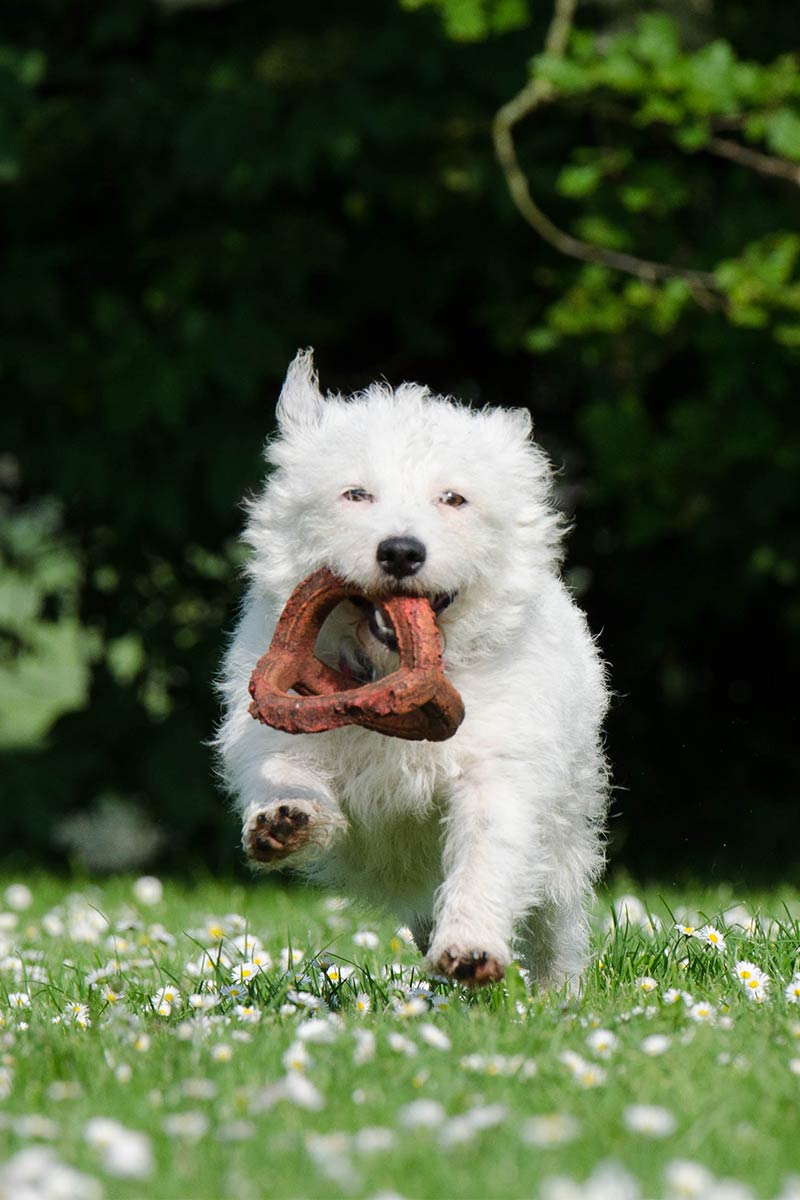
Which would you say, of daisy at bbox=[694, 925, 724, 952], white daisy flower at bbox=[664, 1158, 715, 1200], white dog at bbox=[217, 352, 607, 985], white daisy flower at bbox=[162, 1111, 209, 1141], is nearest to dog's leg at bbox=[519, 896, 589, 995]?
white dog at bbox=[217, 352, 607, 985]

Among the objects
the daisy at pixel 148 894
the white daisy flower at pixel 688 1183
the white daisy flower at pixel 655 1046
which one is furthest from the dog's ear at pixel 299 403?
the daisy at pixel 148 894

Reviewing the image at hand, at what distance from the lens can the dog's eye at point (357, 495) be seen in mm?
4340

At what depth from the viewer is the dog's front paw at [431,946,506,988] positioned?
3.81 metres

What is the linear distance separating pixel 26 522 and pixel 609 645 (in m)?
3.77

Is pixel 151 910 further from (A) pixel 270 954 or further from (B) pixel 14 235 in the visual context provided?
(B) pixel 14 235

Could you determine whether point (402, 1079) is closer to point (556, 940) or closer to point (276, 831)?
point (276, 831)

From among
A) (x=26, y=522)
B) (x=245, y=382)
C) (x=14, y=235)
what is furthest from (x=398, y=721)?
(x=26, y=522)

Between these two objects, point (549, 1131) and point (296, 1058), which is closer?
point (549, 1131)

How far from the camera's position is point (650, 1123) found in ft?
9.16

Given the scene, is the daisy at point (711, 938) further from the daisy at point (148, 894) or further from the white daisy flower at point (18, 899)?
the white daisy flower at point (18, 899)

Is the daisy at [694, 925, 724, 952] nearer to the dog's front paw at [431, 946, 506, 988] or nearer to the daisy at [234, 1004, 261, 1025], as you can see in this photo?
the dog's front paw at [431, 946, 506, 988]

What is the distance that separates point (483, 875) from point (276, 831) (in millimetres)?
497

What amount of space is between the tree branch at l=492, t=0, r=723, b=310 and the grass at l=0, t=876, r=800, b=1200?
4154 millimetres

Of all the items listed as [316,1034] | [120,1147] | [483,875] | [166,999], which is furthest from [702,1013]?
[120,1147]
